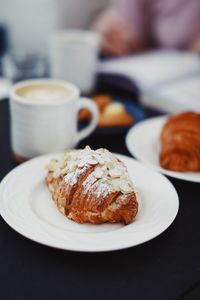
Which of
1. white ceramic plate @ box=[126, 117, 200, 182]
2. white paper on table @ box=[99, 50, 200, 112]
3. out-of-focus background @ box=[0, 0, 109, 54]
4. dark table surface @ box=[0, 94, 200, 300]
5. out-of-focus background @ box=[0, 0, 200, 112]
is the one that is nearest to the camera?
dark table surface @ box=[0, 94, 200, 300]

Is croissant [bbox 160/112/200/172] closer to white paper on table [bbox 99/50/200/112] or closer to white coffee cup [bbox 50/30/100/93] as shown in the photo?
white paper on table [bbox 99/50/200/112]

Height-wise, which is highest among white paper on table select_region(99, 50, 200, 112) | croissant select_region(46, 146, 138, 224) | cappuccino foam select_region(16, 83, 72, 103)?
cappuccino foam select_region(16, 83, 72, 103)

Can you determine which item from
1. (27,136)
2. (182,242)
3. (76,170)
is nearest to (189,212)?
(182,242)

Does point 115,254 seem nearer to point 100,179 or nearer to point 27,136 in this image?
point 100,179

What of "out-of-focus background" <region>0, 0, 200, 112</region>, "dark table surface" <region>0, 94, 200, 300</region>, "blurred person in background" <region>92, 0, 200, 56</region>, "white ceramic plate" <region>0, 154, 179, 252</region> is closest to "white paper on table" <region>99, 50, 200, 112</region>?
"out-of-focus background" <region>0, 0, 200, 112</region>

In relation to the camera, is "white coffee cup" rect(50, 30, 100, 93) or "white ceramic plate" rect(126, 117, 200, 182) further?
"white coffee cup" rect(50, 30, 100, 93)

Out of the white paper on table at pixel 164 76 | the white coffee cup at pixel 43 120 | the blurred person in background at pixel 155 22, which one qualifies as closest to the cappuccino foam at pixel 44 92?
the white coffee cup at pixel 43 120
